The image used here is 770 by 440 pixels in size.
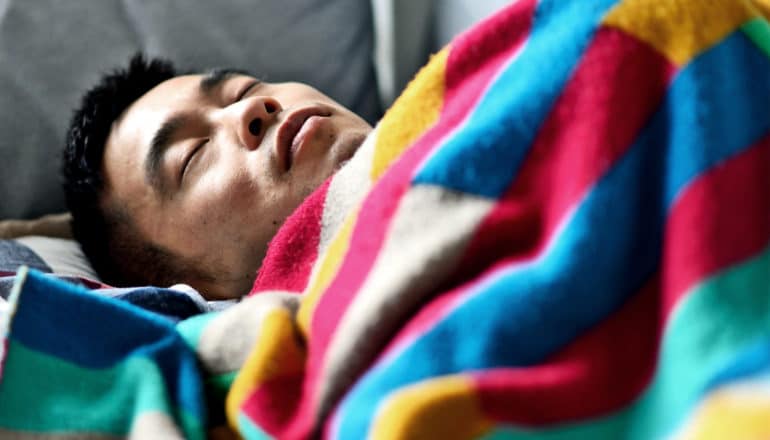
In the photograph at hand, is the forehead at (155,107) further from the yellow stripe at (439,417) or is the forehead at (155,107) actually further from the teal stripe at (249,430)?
the yellow stripe at (439,417)

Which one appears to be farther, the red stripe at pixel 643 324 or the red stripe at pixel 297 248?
the red stripe at pixel 297 248

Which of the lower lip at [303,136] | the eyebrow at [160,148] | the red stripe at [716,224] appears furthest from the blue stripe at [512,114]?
the eyebrow at [160,148]

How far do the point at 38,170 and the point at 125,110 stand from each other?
→ 0.21m

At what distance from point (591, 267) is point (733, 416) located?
4.7 inches

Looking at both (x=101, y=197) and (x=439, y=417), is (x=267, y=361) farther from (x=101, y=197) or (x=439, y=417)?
(x=101, y=197)

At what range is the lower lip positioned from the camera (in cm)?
96

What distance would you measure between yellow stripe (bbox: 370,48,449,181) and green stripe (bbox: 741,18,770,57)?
0.22 metres

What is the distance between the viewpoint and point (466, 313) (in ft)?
1.78

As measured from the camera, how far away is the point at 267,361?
63 centimetres

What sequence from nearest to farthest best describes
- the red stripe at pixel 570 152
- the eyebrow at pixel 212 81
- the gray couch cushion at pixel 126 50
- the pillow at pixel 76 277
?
the red stripe at pixel 570 152, the pillow at pixel 76 277, the eyebrow at pixel 212 81, the gray couch cushion at pixel 126 50

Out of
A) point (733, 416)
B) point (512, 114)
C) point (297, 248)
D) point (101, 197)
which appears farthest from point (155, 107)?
point (733, 416)

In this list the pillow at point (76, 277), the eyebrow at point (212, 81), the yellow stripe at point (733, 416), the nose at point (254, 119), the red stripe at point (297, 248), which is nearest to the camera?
the yellow stripe at point (733, 416)

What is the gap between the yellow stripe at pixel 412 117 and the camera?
70 cm

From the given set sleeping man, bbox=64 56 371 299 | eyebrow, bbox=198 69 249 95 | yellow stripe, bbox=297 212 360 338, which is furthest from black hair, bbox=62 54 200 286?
yellow stripe, bbox=297 212 360 338
